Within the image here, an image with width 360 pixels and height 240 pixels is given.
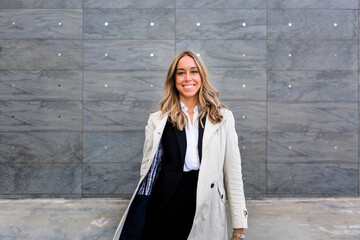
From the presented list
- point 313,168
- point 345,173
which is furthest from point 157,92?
point 345,173

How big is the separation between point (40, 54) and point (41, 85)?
0.59 meters

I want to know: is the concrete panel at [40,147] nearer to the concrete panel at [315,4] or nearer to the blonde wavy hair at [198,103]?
the blonde wavy hair at [198,103]

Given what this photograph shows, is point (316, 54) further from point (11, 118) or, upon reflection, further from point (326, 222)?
point (11, 118)

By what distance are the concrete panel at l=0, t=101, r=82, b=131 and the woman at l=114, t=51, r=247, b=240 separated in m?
3.61

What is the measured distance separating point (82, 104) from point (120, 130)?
878mm

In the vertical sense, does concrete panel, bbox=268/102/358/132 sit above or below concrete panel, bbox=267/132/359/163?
above

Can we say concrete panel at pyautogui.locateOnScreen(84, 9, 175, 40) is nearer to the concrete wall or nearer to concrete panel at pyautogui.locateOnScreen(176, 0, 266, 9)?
the concrete wall

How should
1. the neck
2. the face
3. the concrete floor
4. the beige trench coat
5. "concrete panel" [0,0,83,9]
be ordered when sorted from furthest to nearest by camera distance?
"concrete panel" [0,0,83,9], the concrete floor, the neck, the face, the beige trench coat

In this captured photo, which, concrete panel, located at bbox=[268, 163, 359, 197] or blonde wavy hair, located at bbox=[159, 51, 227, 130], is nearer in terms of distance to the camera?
blonde wavy hair, located at bbox=[159, 51, 227, 130]

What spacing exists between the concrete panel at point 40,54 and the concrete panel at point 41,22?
140 mm

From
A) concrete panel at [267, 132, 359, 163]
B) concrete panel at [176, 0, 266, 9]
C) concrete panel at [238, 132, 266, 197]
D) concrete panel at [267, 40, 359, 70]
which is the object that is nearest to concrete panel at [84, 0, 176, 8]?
concrete panel at [176, 0, 266, 9]

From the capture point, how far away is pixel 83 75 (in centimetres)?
543

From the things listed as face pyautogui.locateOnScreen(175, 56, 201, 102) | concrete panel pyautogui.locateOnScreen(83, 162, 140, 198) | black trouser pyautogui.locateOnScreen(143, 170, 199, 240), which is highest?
face pyautogui.locateOnScreen(175, 56, 201, 102)

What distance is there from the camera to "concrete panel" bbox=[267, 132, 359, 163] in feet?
18.0
